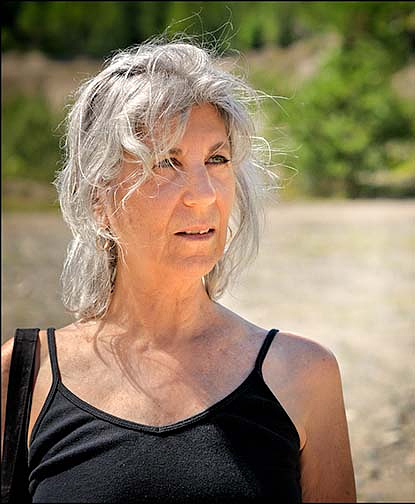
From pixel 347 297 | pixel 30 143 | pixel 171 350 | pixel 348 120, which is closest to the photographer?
pixel 171 350

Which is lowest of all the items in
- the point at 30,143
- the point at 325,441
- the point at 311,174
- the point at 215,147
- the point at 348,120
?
the point at 325,441

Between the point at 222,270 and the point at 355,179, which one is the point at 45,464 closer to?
the point at 222,270

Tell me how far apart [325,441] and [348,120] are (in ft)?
20.9

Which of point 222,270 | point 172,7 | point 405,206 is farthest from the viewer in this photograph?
point 405,206

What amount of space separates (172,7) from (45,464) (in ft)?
5.39

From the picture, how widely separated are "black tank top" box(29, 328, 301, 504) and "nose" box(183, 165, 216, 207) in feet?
0.68

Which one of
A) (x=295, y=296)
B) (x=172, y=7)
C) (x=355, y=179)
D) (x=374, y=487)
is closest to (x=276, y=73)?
(x=355, y=179)

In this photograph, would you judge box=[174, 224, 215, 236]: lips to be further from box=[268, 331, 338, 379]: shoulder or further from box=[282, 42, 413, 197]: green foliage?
box=[282, 42, 413, 197]: green foliage

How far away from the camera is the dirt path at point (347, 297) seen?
6.75 feet

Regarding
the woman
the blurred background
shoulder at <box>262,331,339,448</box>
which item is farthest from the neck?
the blurred background

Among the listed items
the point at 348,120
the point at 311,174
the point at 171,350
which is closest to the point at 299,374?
the point at 171,350

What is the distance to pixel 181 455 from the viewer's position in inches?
38.3

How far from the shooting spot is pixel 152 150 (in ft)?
3.26

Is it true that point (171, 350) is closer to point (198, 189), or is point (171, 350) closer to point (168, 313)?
point (168, 313)
